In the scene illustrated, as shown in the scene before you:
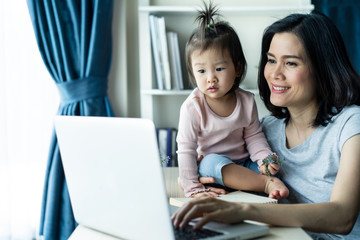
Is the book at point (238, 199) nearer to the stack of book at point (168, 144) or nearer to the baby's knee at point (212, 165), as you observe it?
the baby's knee at point (212, 165)

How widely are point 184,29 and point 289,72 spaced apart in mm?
1486

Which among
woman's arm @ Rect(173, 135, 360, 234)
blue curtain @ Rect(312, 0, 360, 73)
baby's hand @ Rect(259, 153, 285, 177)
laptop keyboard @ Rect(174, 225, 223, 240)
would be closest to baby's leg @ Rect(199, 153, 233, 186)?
baby's hand @ Rect(259, 153, 285, 177)

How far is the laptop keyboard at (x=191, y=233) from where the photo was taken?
863mm

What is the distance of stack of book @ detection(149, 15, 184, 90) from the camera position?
2.60m

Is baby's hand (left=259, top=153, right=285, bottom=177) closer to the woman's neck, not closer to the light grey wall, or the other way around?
the woman's neck

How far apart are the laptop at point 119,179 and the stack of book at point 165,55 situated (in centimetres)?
162

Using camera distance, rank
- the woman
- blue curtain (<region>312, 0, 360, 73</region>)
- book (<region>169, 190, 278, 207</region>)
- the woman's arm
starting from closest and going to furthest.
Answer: the woman's arm → book (<region>169, 190, 278, 207</region>) → the woman → blue curtain (<region>312, 0, 360, 73</region>)

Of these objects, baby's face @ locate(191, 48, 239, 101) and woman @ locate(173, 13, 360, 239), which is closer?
woman @ locate(173, 13, 360, 239)

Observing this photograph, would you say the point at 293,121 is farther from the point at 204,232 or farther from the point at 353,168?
the point at 204,232

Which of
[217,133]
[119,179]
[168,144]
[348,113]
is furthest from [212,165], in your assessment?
[168,144]

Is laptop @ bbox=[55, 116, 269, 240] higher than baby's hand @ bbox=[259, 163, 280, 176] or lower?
higher

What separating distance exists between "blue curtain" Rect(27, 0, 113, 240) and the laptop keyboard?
1.72 m

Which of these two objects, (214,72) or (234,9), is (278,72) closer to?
(214,72)

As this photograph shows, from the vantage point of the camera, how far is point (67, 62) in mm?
2490
